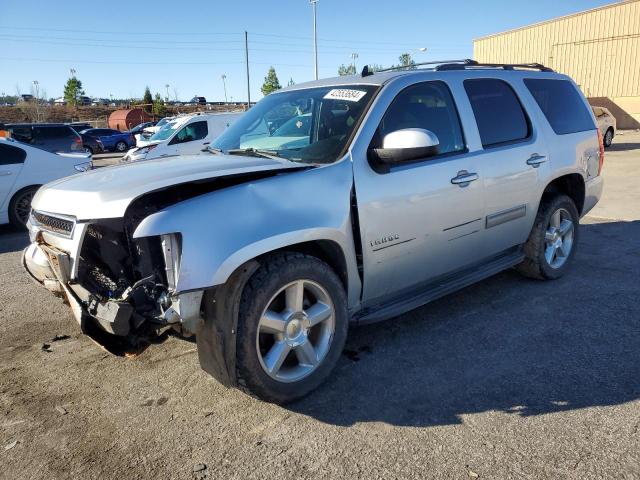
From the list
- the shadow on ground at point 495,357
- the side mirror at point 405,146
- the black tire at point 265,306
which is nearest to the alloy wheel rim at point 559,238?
the shadow on ground at point 495,357

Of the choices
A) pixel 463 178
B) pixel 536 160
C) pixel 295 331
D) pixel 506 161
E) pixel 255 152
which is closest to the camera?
pixel 295 331

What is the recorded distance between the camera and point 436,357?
363cm

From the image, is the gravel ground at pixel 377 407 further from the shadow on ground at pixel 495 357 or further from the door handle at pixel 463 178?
the door handle at pixel 463 178

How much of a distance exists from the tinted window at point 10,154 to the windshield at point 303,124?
610 cm

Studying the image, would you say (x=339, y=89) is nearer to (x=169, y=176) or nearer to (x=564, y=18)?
(x=169, y=176)

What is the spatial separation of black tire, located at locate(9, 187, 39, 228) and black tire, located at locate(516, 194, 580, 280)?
25.7 ft

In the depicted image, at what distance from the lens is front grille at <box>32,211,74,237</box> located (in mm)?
2902

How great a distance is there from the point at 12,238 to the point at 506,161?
24.9 feet

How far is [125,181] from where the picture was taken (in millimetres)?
2953

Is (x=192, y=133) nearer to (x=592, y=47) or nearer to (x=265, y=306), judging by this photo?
(x=265, y=306)

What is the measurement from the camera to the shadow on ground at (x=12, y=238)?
752 cm

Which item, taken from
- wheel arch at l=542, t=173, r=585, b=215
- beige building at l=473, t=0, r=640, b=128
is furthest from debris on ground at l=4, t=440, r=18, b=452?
beige building at l=473, t=0, r=640, b=128

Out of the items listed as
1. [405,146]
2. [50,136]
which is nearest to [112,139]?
[50,136]

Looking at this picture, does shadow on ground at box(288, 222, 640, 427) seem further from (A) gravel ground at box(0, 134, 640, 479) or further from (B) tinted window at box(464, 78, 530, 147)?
(B) tinted window at box(464, 78, 530, 147)
